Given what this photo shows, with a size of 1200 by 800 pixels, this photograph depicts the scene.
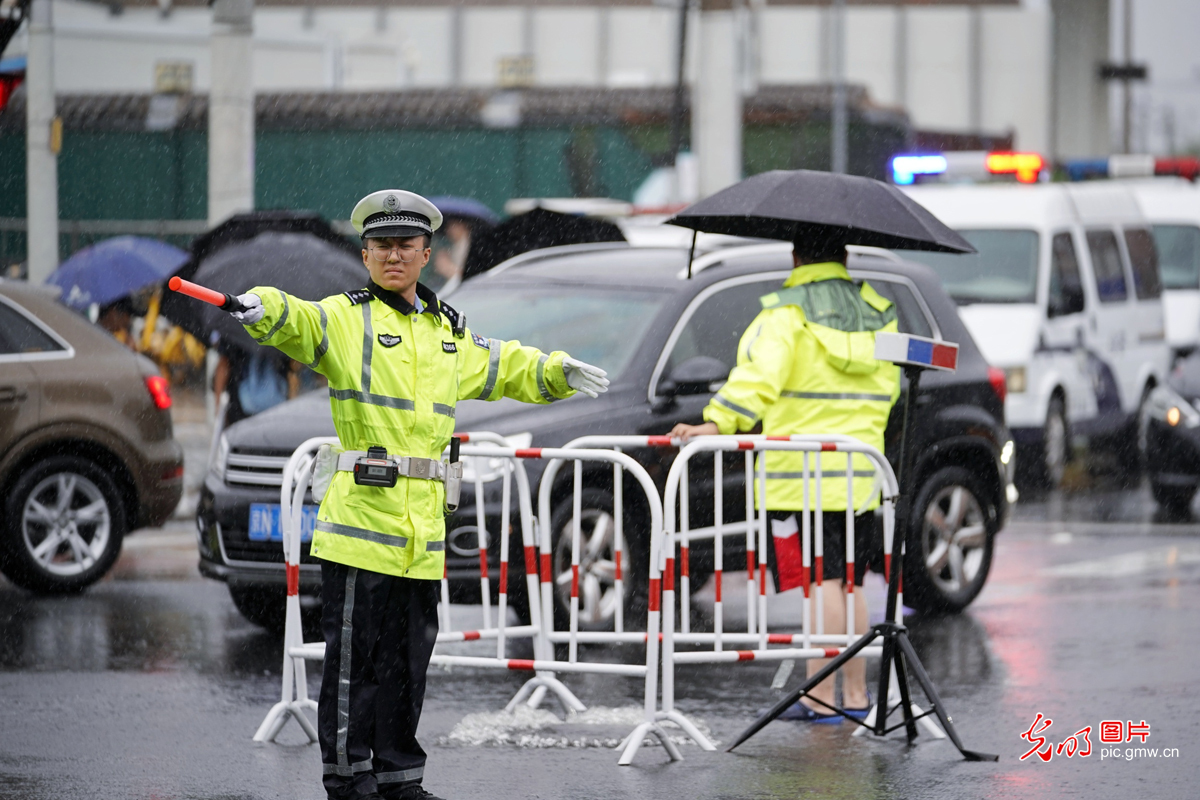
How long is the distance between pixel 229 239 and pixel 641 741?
6.27m

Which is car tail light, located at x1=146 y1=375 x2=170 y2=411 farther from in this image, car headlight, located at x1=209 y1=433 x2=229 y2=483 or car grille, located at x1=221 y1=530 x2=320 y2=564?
car grille, located at x1=221 y1=530 x2=320 y2=564

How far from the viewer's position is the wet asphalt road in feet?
19.0

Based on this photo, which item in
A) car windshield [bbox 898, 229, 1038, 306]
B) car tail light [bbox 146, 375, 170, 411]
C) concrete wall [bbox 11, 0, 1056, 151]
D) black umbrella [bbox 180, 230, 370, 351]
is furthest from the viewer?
concrete wall [bbox 11, 0, 1056, 151]

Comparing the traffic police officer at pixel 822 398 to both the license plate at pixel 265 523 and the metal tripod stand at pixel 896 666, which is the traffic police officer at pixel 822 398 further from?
the license plate at pixel 265 523

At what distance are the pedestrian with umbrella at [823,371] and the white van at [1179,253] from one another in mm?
14227

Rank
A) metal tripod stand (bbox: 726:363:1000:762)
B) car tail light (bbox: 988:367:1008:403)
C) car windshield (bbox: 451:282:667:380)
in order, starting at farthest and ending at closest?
car tail light (bbox: 988:367:1008:403)
car windshield (bbox: 451:282:667:380)
metal tripod stand (bbox: 726:363:1000:762)

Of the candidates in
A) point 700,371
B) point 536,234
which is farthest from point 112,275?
point 700,371

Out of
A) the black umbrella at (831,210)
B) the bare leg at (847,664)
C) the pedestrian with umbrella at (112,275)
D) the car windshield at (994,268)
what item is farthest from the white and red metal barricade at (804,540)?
the car windshield at (994,268)

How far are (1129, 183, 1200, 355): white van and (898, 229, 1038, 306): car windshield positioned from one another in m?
5.20

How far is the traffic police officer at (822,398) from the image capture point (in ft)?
21.7

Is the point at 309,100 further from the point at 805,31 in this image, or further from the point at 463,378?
the point at 805,31

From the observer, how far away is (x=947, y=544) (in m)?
9.43

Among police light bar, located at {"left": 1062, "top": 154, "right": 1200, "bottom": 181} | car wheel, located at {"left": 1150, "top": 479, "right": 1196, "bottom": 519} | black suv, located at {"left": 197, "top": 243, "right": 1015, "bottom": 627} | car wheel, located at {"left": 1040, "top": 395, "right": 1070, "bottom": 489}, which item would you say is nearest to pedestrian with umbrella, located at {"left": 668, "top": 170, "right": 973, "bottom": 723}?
black suv, located at {"left": 197, "top": 243, "right": 1015, "bottom": 627}

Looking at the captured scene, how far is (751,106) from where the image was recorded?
3322 cm
